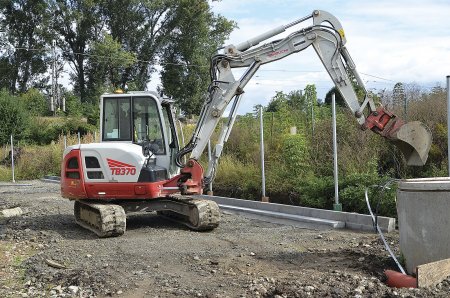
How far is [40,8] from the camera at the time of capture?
48.4m

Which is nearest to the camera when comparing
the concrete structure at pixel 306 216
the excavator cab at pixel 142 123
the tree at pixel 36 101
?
the concrete structure at pixel 306 216

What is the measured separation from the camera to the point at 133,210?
10.4 metres

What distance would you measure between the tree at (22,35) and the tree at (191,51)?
36.7ft

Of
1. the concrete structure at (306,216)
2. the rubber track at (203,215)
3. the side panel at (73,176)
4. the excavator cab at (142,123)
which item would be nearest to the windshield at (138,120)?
the excavator cab at (142,123)

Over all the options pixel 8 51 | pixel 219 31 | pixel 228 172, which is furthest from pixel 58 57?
pixel 228 172

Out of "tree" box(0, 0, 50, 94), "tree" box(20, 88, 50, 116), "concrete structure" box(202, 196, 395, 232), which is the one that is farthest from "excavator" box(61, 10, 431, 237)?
"tree" box(0, 0, 50, 94)

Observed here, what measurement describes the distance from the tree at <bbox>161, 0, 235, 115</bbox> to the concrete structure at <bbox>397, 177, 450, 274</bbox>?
4036 centimetres

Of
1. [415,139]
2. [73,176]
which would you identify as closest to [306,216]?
[415,139]

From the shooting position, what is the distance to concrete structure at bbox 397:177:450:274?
590cm

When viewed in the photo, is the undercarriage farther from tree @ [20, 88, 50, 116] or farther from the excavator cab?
tree @ [20, 88, 50, 116]

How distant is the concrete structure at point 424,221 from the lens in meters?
5.90

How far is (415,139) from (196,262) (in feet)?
12.2

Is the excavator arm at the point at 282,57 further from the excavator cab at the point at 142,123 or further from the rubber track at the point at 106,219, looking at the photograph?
the rubber track at the point at 106,219

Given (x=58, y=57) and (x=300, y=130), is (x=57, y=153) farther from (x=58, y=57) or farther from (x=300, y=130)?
(x=58, y=57)
